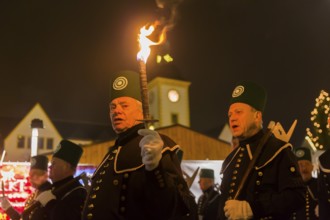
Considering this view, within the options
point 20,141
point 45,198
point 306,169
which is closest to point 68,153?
point 45,198

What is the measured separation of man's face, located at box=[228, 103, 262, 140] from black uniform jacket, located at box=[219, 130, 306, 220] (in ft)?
0.23

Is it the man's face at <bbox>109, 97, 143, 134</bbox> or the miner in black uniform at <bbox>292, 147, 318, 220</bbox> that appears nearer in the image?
the man's face at <bbox>109, 97, 143, 134</bbox>

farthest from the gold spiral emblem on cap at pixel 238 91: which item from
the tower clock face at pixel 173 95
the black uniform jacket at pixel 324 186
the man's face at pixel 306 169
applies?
the tower clock face at pixel 173 95

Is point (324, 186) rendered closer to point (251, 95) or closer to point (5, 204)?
point (251, 95)

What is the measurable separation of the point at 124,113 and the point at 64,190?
2.09m

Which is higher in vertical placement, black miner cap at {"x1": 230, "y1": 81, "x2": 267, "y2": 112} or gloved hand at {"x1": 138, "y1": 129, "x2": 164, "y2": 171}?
black miner cap at {"x1": 230, "y1": 81, "x2": 267, "y2": 112}

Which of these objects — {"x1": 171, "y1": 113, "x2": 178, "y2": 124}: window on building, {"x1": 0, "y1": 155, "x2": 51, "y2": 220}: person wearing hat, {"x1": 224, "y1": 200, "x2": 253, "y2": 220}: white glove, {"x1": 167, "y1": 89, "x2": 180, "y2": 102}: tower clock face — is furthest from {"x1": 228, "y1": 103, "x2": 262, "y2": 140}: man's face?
{"x1": 171, "y1": 113, "x2": 178, "y2": 124}: window on building

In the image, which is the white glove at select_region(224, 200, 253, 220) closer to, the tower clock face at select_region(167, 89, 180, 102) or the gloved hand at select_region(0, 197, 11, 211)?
the gloved hand at select_region(0, 197, 11, 211)

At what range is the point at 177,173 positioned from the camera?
3473 millimetres

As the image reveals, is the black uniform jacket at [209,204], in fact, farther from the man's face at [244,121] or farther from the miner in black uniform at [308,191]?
the man's face at [244,121]

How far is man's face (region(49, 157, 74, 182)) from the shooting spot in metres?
5.69

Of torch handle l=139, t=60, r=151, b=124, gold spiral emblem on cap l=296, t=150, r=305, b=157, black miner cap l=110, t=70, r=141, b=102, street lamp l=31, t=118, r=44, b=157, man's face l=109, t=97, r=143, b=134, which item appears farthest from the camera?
street lamp l=31, t=118, r=44, b=157

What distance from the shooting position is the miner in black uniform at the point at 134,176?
311 cm

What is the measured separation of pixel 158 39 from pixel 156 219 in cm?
178
